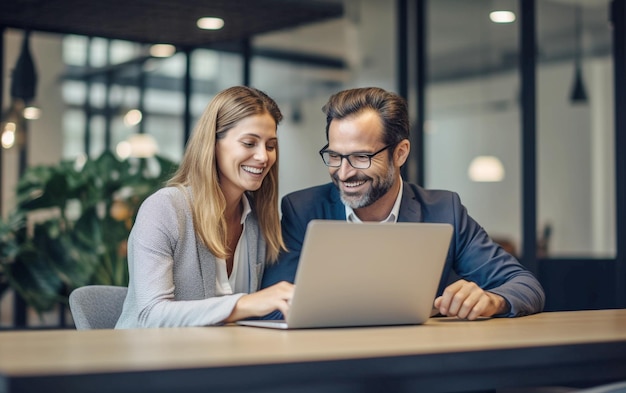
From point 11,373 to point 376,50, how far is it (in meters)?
6.84

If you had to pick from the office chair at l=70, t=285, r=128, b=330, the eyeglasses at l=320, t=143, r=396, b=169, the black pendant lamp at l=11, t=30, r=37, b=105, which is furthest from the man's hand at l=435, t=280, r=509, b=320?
the black pendant lamp at l=11, t=30, r=37, b=105

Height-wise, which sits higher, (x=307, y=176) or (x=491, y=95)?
(x=491, y=95)

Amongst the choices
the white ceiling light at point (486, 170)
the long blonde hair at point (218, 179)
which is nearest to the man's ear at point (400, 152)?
the long blonde hair at point (218, 179)

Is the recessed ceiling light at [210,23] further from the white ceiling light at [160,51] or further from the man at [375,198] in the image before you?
the man at [375,198]

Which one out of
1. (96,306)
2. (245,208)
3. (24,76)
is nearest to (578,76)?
(24,76)

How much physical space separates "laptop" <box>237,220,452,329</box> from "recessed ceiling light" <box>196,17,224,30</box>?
12.3ft

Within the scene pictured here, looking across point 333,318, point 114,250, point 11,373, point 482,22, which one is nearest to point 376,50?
point 482,22

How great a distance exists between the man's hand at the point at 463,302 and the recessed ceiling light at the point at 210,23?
12.0ft

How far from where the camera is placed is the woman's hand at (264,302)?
2.01 meters

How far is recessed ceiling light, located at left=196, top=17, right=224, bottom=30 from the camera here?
18.2 feet

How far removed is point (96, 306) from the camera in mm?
2441

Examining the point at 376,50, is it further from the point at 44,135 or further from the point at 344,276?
the point at 344,276

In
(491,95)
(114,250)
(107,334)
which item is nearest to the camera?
(107,334)

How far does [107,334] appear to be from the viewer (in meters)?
1.77
